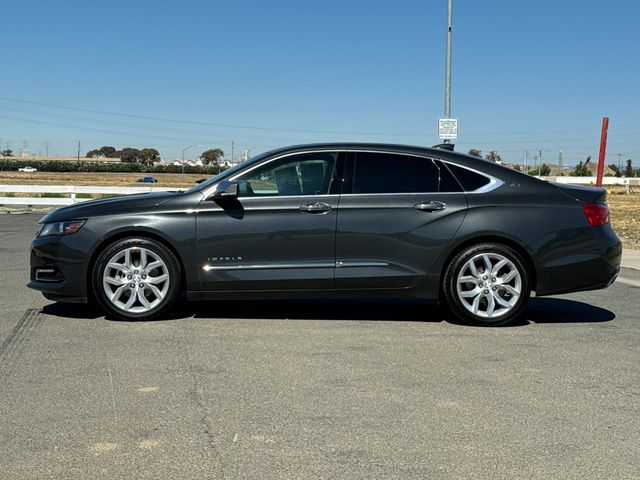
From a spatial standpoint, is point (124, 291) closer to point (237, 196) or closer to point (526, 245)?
point (237, 196)

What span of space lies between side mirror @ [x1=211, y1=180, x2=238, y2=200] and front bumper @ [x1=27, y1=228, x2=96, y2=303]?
44.8 inches

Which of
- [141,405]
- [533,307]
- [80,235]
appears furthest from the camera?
[533,307]

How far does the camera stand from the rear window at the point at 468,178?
690 centimetres

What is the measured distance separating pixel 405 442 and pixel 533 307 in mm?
4551

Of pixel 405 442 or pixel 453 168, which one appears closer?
pixel 405 442

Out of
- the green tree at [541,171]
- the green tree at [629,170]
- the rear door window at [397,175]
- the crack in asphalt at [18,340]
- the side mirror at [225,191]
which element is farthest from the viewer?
the green tree at [629,170]

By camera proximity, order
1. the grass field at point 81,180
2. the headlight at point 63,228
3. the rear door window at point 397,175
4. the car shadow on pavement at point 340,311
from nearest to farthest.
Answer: the headlight at point 63,228, the rear door window at point 397,175, the car shadow on pavement at point 340,311, the grass field at point 81,180

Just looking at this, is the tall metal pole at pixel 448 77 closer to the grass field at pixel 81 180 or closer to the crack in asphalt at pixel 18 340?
the crack in asphalt at pixel 18 340

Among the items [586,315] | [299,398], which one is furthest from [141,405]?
[586,315]

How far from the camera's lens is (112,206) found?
6770 millimetres

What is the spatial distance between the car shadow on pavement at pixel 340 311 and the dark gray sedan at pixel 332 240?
0.41 metres

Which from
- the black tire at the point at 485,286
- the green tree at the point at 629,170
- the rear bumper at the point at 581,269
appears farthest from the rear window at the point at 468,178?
the green tree at the point at 629,170

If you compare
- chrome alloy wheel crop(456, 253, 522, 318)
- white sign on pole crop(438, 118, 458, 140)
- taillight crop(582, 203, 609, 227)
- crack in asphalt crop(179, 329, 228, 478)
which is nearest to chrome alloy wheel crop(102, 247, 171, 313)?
crack in asphalt crop(179, 329, 228, 478)

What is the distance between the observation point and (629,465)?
3617 mm
